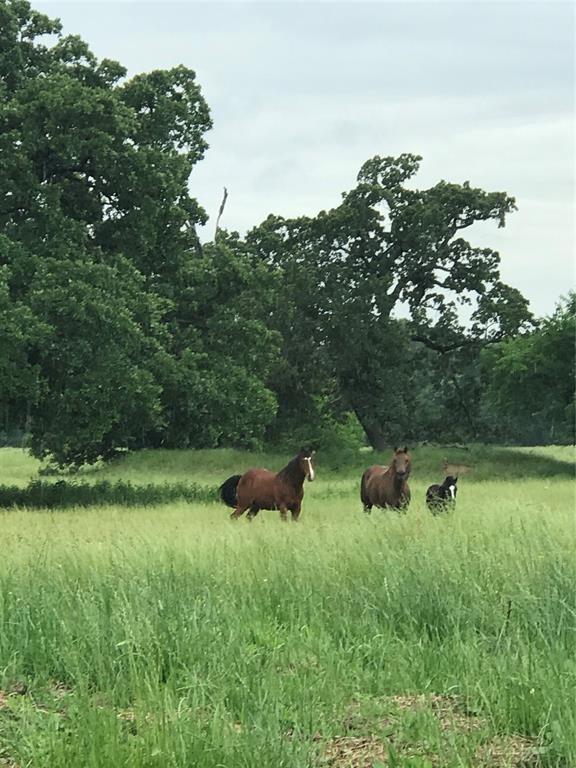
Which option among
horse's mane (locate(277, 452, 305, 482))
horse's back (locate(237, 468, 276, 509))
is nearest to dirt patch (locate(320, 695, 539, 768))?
horse's mane (locate(277, 452, 305, 482))

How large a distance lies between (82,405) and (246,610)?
56.4 ft

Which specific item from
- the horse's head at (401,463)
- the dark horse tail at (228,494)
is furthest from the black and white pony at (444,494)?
the dark horse tail at (228,494)

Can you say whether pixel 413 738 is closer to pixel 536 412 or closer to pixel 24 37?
pixel 24 37

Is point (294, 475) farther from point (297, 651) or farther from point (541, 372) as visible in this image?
point (541, 372)

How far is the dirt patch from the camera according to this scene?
459 centimetres

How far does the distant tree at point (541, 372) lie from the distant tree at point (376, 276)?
5585 mm

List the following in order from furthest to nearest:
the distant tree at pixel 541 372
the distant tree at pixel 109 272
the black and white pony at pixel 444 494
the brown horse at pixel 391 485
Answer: the distant tree at pixel 541 372, the distant tree at pixel 109 272, the black and white pony at pixel 444 494, the brown horse at pixel 391 485

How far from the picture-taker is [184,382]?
27188 millimetres

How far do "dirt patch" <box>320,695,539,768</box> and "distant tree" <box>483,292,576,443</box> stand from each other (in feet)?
129

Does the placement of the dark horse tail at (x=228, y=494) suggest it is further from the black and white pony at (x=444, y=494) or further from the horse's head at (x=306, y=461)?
the black and white pony at (x=444, y=494)

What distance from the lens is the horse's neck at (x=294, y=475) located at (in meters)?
19.3

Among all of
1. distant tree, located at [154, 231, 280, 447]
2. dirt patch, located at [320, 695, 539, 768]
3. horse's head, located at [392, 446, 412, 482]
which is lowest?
dirt patch, located at [320, 695, 539, 768]

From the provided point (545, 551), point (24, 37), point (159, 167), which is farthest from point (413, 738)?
point (24, 37)

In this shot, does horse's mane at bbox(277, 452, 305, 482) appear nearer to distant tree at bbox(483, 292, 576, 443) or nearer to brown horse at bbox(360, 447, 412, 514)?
brown horse at bbox(360, 447, 412, 514)
